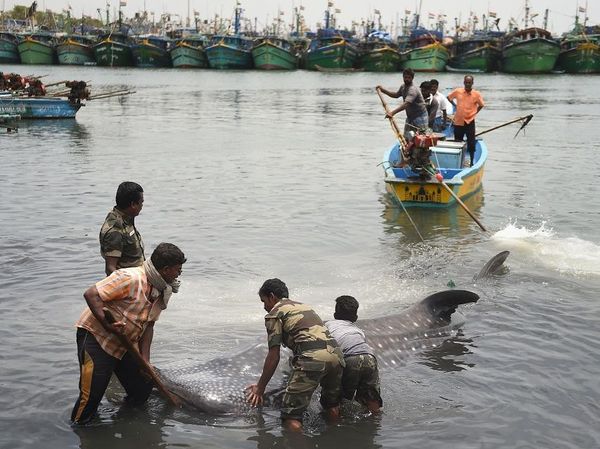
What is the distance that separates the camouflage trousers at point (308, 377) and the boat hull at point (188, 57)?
275ft

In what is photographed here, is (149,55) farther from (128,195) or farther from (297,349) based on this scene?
(297,349)

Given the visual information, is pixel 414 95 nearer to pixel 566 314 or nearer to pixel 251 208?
pixel 251 208

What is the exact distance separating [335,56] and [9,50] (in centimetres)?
3591

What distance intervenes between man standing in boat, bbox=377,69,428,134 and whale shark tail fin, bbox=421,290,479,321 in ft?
22.7

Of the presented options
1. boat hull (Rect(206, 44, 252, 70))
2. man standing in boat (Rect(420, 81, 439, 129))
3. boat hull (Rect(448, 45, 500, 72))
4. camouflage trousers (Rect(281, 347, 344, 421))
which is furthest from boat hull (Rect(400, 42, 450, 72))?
camouflage trousers (Rect(281, 347, 344, 421))

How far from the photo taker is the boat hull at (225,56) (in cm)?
8731

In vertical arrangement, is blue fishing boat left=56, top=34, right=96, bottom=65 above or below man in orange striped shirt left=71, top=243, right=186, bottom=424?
above

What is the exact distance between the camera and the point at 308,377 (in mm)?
6238

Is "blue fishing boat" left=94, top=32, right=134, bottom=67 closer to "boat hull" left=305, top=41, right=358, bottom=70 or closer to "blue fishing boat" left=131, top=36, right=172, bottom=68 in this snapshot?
"blue fishing boat" left=131, top=36, right=172, bottom=68

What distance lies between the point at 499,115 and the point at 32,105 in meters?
20.0

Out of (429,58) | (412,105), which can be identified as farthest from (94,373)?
(429,58)

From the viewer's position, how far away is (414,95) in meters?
15.4

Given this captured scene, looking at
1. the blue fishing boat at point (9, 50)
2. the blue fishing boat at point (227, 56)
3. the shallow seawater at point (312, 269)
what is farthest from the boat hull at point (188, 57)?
the shallow seawater at point (312, 269)

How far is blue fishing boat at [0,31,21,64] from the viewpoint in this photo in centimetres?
8694
